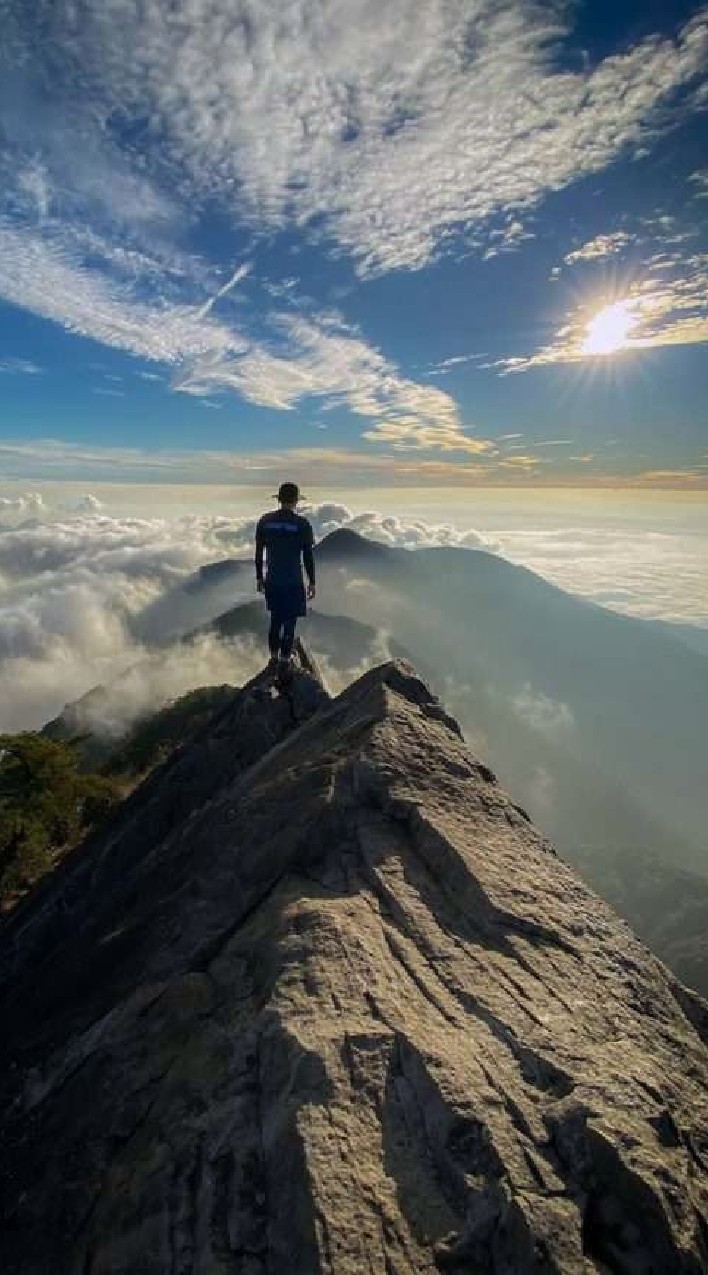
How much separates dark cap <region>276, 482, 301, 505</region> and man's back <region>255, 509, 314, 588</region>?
0.48 metres

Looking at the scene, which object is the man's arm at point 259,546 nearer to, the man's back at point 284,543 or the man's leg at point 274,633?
the man's back at point 284,543

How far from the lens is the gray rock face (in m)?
6.88

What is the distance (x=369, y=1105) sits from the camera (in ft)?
24.8

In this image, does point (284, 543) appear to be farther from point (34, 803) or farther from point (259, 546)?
point (34, 803)

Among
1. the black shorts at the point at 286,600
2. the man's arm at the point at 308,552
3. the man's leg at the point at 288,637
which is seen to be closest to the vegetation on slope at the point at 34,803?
the man's leg at the point at 288,637

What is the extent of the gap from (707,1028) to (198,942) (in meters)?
8.99

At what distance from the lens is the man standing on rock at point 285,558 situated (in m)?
18.8

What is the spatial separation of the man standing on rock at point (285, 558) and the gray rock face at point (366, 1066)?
6797 mm

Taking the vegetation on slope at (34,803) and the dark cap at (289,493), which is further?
the vegetation on slope at (34,803)

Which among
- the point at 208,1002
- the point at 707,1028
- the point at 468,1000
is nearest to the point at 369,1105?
the point at 468,1000

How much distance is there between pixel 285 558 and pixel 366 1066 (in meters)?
13.6

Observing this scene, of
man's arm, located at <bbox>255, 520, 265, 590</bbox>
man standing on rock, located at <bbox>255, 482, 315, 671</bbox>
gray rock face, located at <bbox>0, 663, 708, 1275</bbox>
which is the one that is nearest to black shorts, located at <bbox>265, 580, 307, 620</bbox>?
man standing on rock, located at <bbox>255, 482, 315, 671</bbox>

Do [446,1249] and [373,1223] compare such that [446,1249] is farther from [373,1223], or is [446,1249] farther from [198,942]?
[198,942]

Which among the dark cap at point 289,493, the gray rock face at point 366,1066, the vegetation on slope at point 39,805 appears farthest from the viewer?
the vegetation on slope at point 39,805
